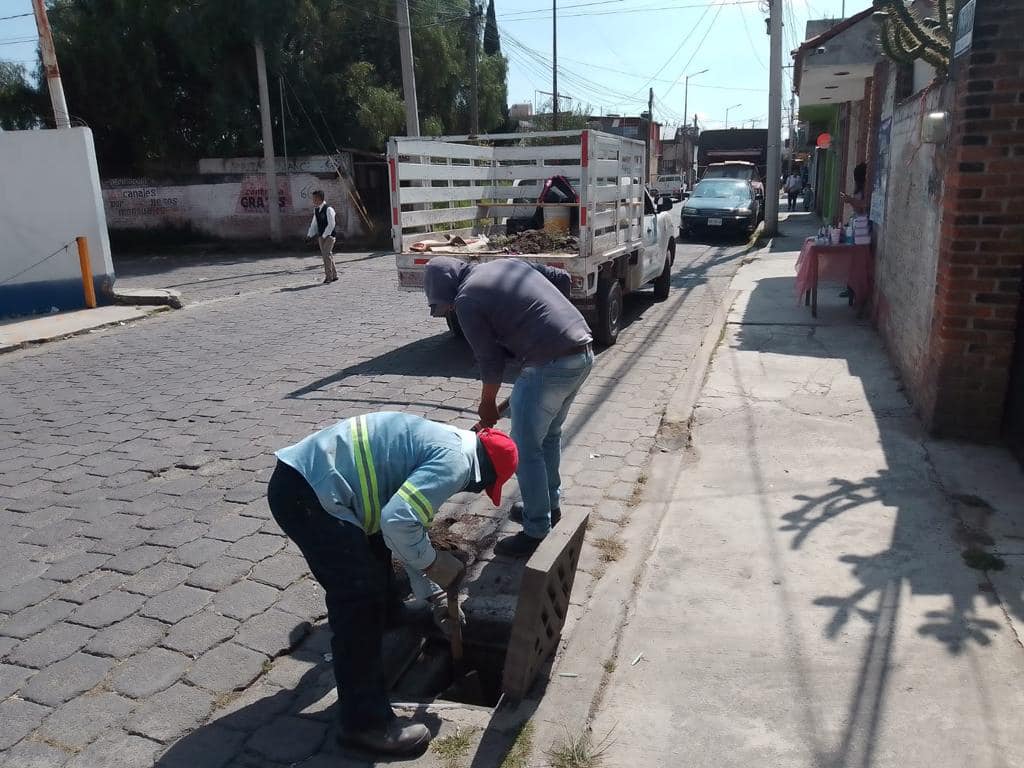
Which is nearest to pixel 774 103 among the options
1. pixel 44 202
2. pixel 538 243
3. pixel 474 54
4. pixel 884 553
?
pixel 474 54

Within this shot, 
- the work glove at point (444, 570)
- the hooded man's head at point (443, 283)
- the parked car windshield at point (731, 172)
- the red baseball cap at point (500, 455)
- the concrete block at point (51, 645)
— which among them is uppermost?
the parked car windshield at point (731, 172)

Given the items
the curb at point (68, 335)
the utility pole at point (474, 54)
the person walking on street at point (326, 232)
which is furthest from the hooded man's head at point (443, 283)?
the utility pole at point (474, 54)

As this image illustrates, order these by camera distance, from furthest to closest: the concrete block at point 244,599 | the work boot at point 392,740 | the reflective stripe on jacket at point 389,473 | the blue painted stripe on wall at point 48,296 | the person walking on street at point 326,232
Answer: the person walking on street at point 326,232, the blue painted stripe on wall at point 48,296, the concrete block at point 244,599, the work boot at point 392,740, the reflective stripe on jacket at point 389,473

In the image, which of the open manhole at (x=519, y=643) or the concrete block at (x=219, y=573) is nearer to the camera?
the open manhole at (x=519, y=643)

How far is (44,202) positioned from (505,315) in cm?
1100

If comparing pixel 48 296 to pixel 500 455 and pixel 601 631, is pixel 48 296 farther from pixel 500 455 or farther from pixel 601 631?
pixel 500 455

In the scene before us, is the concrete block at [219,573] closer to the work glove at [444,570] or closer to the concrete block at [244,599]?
the concrete block at [244,599]

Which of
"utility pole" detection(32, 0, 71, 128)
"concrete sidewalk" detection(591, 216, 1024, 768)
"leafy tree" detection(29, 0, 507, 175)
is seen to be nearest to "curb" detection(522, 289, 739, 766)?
"concrete sidewalk" detection(591, 216, 1024, 768)

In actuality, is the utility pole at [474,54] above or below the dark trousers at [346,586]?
above

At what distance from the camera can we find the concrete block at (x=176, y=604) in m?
3.71

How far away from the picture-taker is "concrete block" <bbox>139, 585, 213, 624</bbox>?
3.71 metres

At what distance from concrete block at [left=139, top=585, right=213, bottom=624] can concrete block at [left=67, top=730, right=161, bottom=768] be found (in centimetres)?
77

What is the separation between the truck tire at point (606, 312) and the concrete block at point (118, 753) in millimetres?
6534

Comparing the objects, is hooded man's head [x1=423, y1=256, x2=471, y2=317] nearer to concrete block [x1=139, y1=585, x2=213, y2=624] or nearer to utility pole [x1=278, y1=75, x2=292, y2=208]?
concrete block [x1=139, y1=585, x2=213, y2=624]
